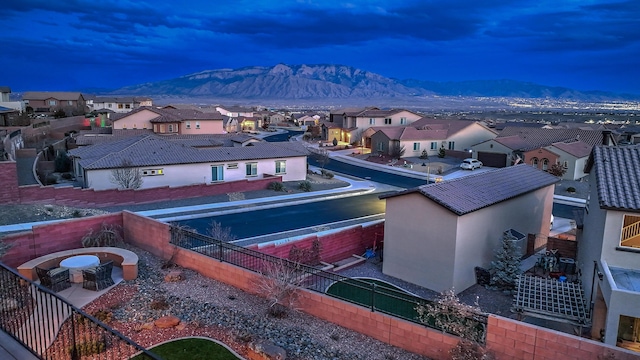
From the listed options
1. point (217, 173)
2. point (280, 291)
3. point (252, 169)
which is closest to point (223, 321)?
point (280, 291)

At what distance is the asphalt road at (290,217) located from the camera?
2752cm

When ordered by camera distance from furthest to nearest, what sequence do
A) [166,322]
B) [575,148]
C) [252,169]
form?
[575,148] → [252,169] → [166,322]

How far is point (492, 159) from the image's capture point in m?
57.8

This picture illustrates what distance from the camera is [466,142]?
68.2 meters

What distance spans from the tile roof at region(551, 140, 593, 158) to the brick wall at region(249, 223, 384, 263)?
110ft

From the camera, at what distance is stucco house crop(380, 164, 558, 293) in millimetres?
19047

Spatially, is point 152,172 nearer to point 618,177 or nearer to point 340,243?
point 340,243

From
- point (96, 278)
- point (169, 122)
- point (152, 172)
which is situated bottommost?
point (96, 278)

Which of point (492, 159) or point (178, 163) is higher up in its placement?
point (178, 163)

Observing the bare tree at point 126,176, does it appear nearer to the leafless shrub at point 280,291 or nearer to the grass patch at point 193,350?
the leafless shrub at point 280,291

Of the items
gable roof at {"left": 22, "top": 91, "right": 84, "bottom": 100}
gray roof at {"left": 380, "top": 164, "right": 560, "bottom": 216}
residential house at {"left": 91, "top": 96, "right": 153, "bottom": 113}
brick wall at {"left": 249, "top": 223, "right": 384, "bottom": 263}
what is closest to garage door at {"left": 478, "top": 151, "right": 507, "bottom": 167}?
gray roof at {"left": 380, "top": 164, "right": 560, "bottom": 216}

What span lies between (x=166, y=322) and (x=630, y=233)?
1402cm

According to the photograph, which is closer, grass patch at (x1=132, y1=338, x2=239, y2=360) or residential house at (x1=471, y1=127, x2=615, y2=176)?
grass patch at (x1=132, y1=338, x2=239, y2=360)

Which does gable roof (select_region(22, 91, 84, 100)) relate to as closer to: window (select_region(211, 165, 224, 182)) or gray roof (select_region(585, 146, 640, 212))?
window (select_region(211, 165, 224, 182))
